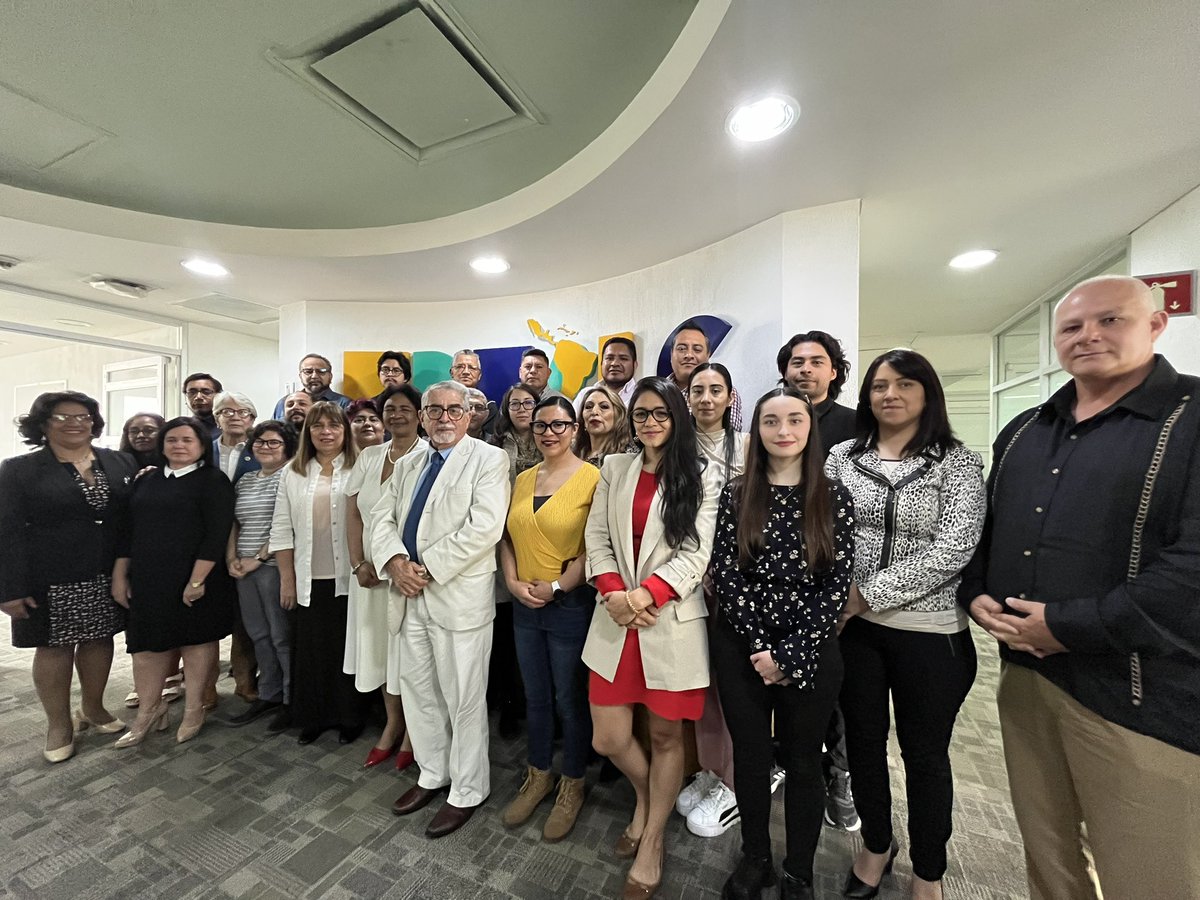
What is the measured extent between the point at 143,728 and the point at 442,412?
8.42 ft

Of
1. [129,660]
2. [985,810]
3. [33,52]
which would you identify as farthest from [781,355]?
[129,660]

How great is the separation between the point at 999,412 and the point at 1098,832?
6.40m

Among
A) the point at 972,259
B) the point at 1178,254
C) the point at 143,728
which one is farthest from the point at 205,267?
the point at 1178,254

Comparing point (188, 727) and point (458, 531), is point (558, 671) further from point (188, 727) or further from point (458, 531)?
point (188, 727)

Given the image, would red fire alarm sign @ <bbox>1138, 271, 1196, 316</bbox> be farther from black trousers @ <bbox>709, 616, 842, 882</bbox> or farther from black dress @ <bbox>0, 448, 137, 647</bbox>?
black dress @ <bbox>0, 448, 137, 647</bbox>

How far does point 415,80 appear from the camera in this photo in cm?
224

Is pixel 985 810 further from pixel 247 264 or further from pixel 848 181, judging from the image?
pixel 247 264

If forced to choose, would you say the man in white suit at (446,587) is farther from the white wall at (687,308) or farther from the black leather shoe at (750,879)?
the white wall at (687,308)

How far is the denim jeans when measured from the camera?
75.0 inches

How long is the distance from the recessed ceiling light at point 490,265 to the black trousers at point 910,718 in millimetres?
3459

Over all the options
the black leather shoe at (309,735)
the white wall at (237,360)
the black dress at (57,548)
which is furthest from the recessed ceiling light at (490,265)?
the white wall at (237,360)

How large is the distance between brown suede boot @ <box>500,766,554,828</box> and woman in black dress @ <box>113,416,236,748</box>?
6.66ft

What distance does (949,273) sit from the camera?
13.1ft

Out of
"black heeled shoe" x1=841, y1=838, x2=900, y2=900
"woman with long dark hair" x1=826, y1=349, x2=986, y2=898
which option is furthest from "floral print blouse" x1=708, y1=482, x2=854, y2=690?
"black heeled shoe" x1=841, y1=838, x2=900, y2=900
